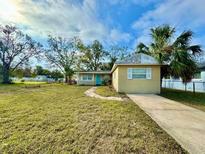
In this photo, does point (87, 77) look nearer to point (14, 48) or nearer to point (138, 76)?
point (138, 76)

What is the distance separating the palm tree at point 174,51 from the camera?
36.0 feet

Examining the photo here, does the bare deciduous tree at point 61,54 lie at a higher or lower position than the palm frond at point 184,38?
higher

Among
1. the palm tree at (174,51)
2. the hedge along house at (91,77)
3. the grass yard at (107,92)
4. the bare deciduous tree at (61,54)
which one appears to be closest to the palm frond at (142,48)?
the palm tree at (174,51)

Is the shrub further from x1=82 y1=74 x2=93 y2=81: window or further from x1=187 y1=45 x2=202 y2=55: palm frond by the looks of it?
x1=187 y1=45 x2=202 y2=55: palm frond

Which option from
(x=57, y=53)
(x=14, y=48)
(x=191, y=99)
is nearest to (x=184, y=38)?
(x=191, y=99)

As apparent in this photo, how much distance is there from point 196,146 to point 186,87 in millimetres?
15187

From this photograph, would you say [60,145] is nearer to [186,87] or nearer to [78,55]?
[186,87]

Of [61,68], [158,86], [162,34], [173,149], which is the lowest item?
[173,149]

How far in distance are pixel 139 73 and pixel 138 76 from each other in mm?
260

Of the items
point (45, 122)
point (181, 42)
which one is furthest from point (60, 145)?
point (181, 42)

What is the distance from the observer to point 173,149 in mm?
2680

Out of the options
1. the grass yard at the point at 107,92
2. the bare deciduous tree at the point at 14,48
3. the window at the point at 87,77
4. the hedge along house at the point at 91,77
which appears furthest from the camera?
the bare deciduous tree at the point at 14,48

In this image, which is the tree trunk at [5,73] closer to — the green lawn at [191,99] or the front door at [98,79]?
the front door at [98,79]

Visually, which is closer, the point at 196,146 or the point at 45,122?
the point at 196,146
